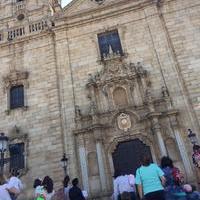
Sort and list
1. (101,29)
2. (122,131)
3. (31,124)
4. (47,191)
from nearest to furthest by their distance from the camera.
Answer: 1. (47,191)
2. (122,131)
3. (31,124)
4. (101,29)

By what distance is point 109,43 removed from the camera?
18203mm

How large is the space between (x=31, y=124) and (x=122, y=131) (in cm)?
484

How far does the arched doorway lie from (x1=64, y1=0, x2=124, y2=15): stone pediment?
28.1ft

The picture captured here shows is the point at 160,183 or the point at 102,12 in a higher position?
the point at 102,12

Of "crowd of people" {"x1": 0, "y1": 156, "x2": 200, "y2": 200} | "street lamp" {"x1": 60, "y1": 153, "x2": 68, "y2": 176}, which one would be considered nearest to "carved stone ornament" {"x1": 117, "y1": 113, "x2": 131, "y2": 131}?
"street lamp" {"x1": 60, "y1": 153, "x2": 68, "y2": 176}

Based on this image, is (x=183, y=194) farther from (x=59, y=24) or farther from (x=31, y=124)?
(x=59, y=24)

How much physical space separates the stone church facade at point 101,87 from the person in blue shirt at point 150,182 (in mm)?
7477

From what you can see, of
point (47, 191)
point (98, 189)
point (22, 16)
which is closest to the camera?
point (47, 191)

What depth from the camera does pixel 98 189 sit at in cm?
1459

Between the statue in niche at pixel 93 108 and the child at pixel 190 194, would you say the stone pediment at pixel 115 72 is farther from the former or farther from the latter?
the child at pixel 190 194

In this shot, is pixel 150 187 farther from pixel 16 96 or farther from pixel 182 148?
pixel 16 96

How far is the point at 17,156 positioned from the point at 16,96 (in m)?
3.59

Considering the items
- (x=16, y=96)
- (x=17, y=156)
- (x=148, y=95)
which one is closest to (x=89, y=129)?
(x=148, y=95)

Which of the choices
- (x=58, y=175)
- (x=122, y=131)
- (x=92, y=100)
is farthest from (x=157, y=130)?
(x=58, y=175)
